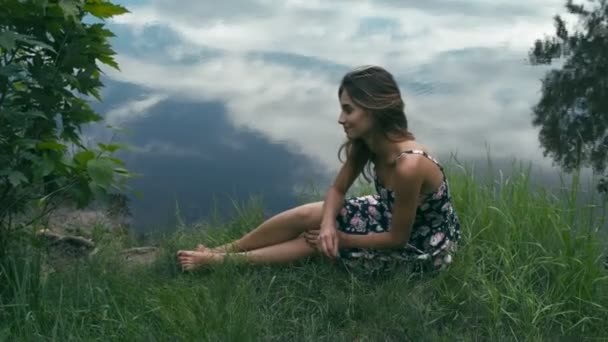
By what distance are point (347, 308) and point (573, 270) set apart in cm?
96

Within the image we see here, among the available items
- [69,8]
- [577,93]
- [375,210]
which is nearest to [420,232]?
[375,210]

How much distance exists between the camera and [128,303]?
3238 millimetres

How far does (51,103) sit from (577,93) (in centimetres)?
469

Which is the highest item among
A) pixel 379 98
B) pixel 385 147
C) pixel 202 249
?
pixel 379 98

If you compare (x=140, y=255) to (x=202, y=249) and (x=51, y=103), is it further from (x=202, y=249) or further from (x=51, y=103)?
(x=51, y=103)

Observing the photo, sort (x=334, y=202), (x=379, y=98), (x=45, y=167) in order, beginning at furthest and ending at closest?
(x=334, y=202) → (x=379, y=98) → (x=45, y=167)

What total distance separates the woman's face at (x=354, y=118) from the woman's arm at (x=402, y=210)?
25cm

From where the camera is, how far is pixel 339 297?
3.34 m

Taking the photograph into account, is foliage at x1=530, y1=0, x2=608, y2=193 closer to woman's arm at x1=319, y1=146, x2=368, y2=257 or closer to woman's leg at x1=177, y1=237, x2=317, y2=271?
woman's arm at x1=319, y1=146, x2=368, y2=257

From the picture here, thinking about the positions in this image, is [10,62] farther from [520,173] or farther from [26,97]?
[520,173]

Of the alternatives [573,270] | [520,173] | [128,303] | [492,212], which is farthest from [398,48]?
[128,303]

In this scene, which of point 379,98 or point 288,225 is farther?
point 288,225

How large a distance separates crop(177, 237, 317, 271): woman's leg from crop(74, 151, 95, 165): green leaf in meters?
0.74

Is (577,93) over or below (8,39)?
below
